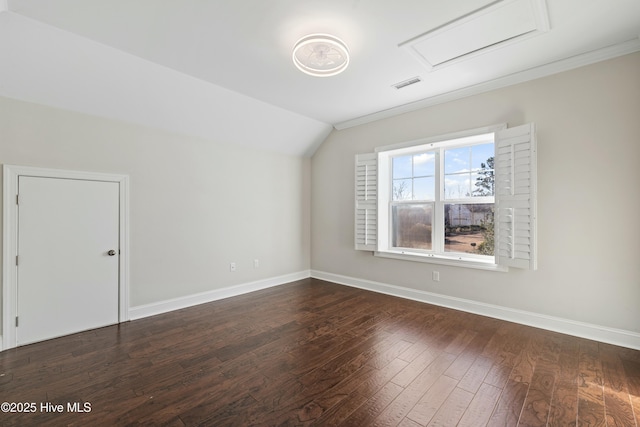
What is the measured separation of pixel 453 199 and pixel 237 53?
10.5 feet

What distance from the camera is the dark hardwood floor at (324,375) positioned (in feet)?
5.84

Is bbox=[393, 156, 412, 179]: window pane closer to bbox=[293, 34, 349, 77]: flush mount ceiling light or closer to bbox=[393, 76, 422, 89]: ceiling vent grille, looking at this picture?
bbox=[393, 76, 422, 89]: ceiling vent grille

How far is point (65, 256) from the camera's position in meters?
2.95

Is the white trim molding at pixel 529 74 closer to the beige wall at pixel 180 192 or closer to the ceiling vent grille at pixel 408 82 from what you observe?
the ceiling vent grille at pixel 408 82

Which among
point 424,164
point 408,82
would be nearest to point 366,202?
point 424,164

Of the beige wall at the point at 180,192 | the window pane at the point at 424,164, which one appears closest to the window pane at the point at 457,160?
the window pane at the point at 424,164

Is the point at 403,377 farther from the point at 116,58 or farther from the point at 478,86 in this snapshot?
the point at 116,58

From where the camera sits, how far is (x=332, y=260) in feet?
16.9

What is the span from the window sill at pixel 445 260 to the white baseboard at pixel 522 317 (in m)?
0.45

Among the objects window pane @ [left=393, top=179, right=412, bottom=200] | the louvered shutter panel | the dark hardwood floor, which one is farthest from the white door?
window pane @ [left=393, top=179, right=412, bottom=200]

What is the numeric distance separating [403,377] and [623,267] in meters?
2.40

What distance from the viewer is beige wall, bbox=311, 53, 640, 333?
2.64 m

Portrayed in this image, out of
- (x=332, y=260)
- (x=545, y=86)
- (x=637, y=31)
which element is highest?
(x=637, y=31)

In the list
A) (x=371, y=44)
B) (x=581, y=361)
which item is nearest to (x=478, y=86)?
(x=371, y=44)
